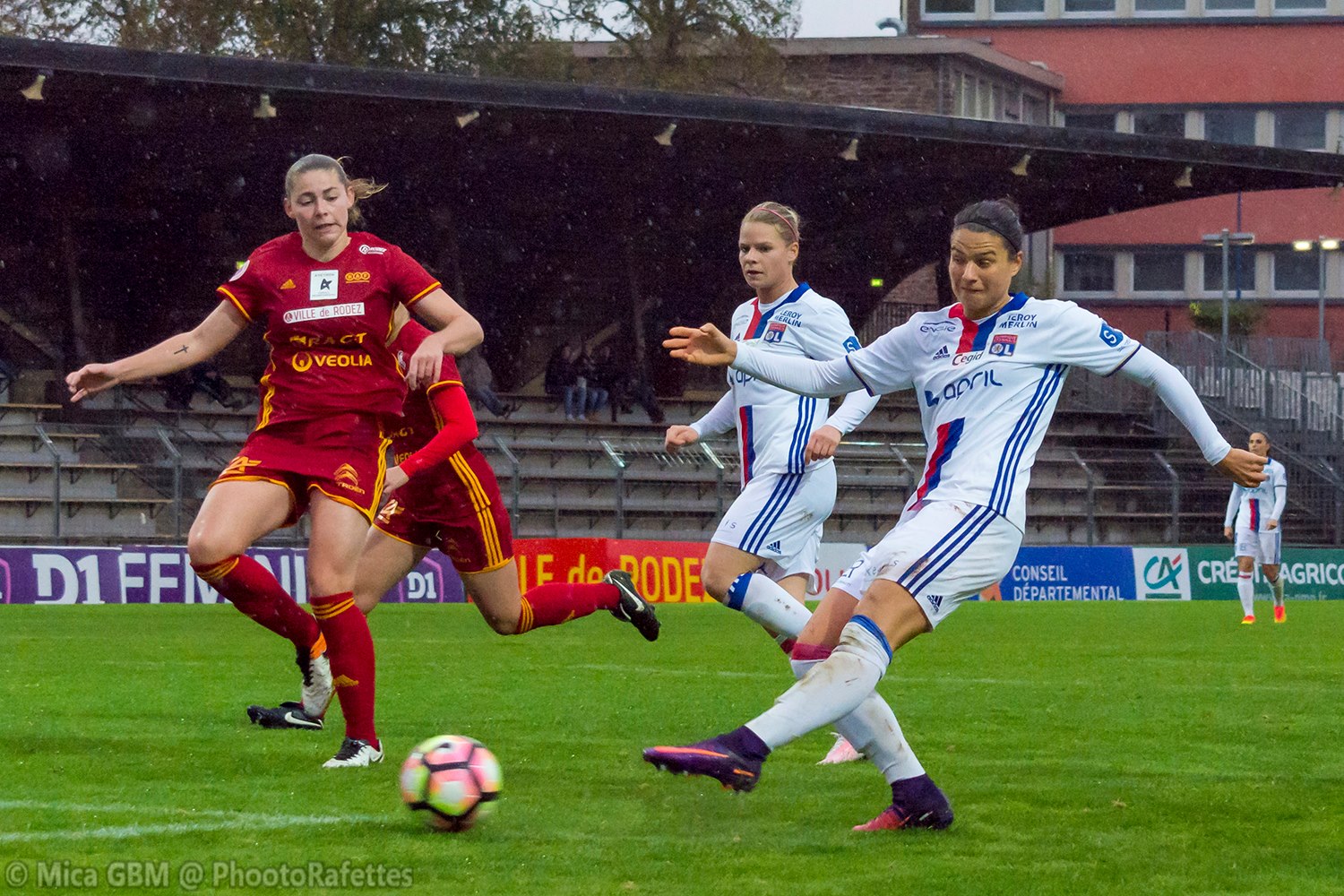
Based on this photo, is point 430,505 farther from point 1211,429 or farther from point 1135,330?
point 1135,330

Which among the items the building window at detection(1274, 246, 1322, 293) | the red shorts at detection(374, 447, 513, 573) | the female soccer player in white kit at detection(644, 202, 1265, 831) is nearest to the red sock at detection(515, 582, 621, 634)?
the red shorts at detection(374, 447, 513, 573)

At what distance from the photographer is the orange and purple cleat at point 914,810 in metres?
5.13

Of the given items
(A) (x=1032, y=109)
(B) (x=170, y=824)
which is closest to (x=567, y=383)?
(B) (x=170, y=824)

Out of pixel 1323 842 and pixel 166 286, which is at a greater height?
pixel 166 286

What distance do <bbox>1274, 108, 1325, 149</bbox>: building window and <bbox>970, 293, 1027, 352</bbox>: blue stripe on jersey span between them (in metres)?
55.3

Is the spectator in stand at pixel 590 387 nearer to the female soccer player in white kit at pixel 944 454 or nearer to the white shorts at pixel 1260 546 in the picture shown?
the white shorts at pixel 1260 546

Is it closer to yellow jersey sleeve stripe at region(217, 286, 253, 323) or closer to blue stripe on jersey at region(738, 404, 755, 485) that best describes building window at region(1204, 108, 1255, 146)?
blue stripe on jersey at region(738, 404, 755, 485)

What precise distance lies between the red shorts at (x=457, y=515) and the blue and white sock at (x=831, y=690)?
7.82 ft

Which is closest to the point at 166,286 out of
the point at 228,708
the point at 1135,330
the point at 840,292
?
the point at 840,292

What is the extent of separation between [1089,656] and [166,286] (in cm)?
1968

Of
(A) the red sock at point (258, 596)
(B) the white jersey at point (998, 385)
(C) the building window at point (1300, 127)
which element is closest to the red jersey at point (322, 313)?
(A) the red sock at point (258, 596)

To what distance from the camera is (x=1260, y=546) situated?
21.6m

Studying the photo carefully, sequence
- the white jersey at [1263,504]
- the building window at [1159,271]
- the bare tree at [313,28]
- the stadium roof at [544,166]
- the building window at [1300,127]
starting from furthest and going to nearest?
1. the building window at [1300,127]
2. the building window at [1159,271]
3. the bare tree at [313,28]
4. the stadium roof at [544,166]
5. the white jersey at [1263,504]

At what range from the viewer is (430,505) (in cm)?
712
